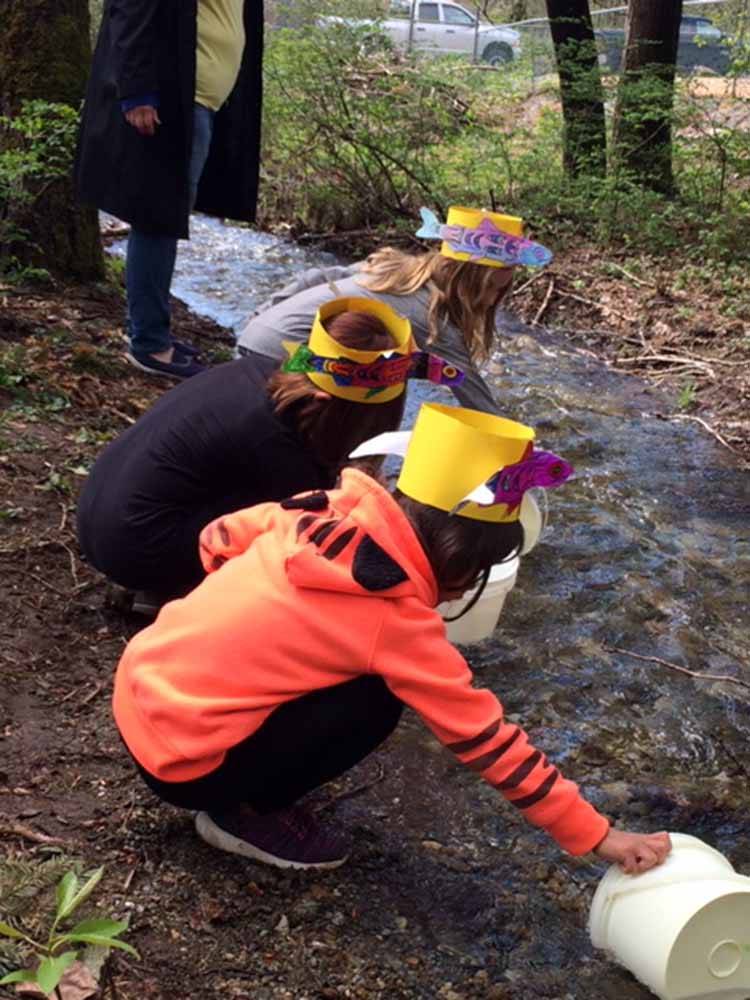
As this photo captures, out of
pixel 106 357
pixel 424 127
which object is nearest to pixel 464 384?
pixel 106 357

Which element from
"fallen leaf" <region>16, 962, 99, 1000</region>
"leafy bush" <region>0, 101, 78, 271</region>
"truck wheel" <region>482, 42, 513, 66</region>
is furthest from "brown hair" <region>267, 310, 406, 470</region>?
"truck wheel" <region>482, 42, 513, 66</region>

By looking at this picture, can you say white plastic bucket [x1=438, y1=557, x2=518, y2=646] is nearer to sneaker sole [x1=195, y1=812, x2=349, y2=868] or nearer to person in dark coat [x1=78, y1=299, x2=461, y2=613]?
person in dark coat [x1=78, y1=299, x2=461, y2=613]

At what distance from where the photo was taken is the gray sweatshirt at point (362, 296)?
339cm

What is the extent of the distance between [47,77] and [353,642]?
4189mm

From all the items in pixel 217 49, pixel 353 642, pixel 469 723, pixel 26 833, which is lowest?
pixel 26 833

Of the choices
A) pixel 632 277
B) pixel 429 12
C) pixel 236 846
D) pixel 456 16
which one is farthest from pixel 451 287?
pixel 456 16

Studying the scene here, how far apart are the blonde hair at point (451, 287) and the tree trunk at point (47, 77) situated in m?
2.35

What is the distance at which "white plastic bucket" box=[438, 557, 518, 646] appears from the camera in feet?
9.55

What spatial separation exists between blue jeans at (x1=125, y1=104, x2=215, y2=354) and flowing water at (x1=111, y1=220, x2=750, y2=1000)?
4.62 feet

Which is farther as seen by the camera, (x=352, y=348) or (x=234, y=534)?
(x=352, y=348)

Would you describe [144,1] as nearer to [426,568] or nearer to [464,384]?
[464,384]

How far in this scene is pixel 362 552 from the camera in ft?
6.27

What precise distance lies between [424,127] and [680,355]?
3.81 meters

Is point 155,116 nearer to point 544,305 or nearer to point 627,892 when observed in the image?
point 627,892
